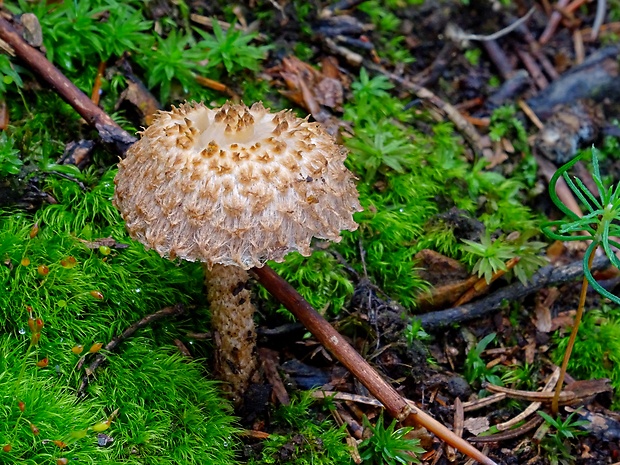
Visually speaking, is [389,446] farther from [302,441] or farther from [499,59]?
[499,59]

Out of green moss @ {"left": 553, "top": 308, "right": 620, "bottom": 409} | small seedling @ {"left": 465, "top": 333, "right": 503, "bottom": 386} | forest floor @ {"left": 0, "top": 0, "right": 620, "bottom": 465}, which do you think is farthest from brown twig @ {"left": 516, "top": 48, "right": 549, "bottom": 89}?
small seedling @ {"left": 465, "top": 333, "right": 503, "bottom": 386}

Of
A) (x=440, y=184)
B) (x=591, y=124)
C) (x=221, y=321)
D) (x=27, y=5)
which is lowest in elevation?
(x=591, y=124)

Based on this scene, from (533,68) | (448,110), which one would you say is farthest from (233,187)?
(533,68)

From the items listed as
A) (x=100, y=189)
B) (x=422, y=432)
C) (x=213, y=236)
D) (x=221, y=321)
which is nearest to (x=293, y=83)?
(x=100, y=189)

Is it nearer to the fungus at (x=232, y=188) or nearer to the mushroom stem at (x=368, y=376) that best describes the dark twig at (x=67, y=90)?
the fungus at (x=232, y=188)

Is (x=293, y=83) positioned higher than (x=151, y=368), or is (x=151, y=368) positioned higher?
(x=293, y=83)

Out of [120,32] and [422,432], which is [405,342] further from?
[120,32]

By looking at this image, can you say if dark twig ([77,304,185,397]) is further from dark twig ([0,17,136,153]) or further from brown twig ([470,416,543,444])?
brown twig ([470,416,543,444])
